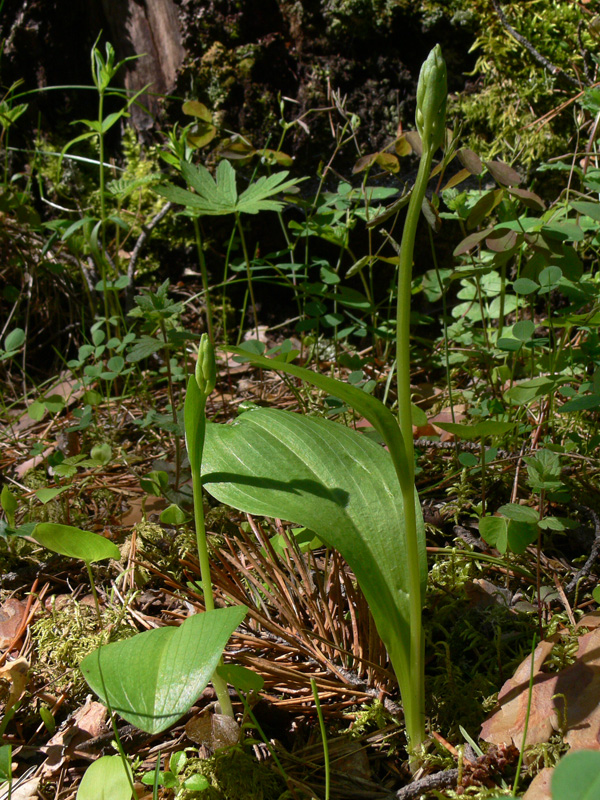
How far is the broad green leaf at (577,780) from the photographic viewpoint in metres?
0.41

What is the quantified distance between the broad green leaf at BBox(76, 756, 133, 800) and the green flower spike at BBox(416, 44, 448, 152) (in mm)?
969

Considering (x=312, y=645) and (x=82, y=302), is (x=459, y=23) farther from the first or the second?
(x=312, y=645)

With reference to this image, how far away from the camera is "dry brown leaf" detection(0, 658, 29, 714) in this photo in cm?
111

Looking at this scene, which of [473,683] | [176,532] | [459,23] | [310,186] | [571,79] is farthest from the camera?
[310,186]

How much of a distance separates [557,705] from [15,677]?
0.95 meters

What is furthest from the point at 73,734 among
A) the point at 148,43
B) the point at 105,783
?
the point at 148,43

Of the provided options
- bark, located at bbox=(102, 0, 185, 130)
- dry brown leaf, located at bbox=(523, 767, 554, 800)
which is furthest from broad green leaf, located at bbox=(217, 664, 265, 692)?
bark, located at bbox=(102, 0, 185, 130)

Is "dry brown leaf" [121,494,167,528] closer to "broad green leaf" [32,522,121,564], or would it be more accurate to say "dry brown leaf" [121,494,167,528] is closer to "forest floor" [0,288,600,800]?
"forest floor" [0,288,600,800]

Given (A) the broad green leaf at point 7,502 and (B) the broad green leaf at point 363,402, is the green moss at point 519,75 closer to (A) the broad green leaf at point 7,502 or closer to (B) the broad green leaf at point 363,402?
(B) the broad green leaf at point 363,402

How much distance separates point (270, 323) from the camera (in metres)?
2.73

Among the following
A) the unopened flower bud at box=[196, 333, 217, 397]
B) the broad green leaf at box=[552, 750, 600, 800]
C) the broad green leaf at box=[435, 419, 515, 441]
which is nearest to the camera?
the broad green leaf at box=[552, 750, 600, 800]

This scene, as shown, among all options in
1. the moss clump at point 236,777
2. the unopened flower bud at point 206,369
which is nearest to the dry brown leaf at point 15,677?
the moss clump at point 236,777

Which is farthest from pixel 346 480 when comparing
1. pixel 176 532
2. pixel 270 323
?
pixel 270 323

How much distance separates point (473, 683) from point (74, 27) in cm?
344
